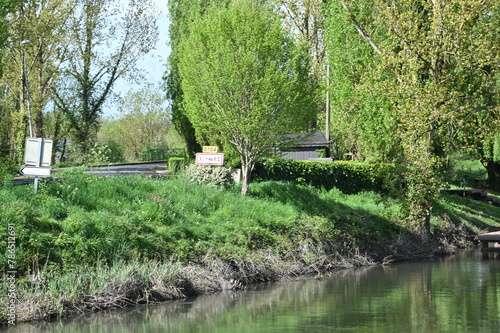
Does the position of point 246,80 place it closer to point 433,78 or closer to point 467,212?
point 433,78

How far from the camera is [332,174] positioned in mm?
31219

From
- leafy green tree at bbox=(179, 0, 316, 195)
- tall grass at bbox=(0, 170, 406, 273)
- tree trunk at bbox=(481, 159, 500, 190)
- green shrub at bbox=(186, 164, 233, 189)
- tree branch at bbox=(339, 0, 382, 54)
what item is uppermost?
tree branch at bbox=(339, 0, 382, 54)

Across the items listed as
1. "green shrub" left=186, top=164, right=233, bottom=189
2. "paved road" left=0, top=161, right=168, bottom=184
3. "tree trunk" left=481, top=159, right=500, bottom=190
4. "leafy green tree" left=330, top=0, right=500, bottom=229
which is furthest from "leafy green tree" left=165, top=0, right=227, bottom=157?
"tree trunk" left=481, top=159, right=500, bottom=190

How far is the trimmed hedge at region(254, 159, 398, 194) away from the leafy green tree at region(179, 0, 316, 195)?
3.80 m

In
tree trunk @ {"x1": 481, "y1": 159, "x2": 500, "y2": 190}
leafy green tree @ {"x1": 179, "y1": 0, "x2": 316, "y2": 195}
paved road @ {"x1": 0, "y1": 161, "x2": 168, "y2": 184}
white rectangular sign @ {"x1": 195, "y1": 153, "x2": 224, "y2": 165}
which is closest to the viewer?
leafy green tree @ {"x1": 179, "y1": 0, "x2": 316, "y2": 195}

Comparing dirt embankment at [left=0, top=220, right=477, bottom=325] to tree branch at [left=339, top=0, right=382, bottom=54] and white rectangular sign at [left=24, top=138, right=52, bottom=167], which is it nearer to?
white rectangular sign at [left=24, top=138, right=52, bottom=167]

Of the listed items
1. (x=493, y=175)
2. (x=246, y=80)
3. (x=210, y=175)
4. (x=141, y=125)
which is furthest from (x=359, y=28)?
(x=141, y=125)

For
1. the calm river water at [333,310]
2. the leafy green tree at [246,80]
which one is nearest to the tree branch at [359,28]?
the leafy green tree at [246,80]

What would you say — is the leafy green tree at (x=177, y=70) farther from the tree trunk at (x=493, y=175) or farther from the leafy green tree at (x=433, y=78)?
the tree trunk at (x=493, y=175)

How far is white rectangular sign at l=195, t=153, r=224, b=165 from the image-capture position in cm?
2350

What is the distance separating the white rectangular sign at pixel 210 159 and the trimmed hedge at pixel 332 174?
15.0 ft

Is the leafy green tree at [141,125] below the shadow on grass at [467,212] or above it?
above

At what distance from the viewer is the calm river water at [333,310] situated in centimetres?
1334

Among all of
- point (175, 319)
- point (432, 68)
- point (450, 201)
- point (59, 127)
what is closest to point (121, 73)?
point (59, 127)
